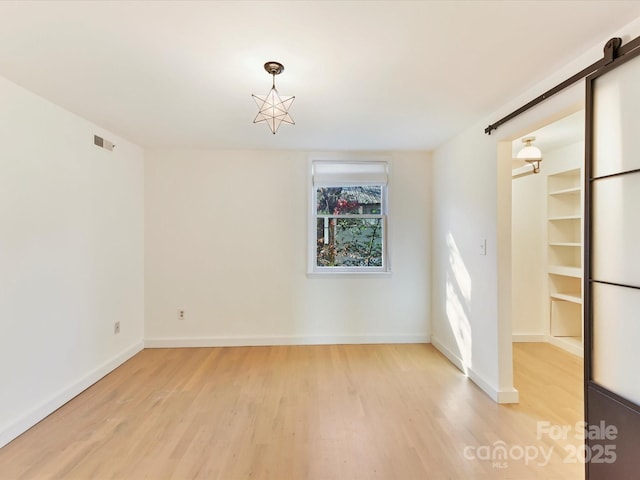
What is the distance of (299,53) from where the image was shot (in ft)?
5.59

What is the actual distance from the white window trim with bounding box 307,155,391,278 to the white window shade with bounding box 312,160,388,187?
2cm

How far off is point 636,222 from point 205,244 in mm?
3741

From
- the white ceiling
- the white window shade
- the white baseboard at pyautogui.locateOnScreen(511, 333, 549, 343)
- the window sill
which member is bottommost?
the white baseboard at pyautogui.locateOnScreen(511, 333, 549, 343)

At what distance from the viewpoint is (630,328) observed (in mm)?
1457

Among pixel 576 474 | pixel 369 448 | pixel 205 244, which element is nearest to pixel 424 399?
pixel 369 448

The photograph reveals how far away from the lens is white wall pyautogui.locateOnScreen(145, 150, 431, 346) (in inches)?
145

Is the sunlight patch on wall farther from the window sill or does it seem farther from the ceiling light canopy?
the ceiling light canopy

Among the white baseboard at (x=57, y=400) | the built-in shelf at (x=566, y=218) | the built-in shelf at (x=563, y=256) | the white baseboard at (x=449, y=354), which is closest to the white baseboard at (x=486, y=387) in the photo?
the white baseboard at (x=449, y=354)

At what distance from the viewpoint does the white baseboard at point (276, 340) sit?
12.0ft

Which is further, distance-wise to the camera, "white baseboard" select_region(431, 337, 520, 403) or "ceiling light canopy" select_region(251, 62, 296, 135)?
"white baseboard" select_region(431, 337, 520, 403)

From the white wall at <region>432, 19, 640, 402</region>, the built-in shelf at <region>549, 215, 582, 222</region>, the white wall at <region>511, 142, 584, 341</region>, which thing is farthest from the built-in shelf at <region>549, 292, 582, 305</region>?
the white wall at <region>432, 19, 640, 402</region>

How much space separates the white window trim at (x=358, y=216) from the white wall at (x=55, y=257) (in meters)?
2.09

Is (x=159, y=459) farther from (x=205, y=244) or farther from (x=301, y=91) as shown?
(x=301, y=91)

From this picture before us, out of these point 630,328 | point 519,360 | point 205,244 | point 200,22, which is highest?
point 200,22
